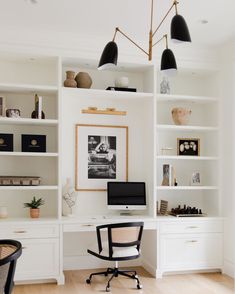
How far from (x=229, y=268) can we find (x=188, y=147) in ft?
5.47

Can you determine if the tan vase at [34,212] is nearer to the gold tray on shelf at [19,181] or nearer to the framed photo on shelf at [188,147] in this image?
the gold tray on shelf at [19,181]

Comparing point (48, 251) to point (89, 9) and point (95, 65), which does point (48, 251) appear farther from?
point (89, 9)

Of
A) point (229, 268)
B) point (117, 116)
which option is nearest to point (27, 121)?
point (117, 116)

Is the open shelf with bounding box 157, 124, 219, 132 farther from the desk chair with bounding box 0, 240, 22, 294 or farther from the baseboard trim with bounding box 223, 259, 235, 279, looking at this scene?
the desk chair with bounding box 0, 240, 22, 294

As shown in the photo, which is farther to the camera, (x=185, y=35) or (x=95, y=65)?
(x=95, y=65)

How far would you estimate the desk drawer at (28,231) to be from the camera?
4414mm

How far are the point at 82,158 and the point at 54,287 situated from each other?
5.42ft

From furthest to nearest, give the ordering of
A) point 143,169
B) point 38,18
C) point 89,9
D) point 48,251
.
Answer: point 143,169 < point 48,251 < point 38,18 < point 89,9

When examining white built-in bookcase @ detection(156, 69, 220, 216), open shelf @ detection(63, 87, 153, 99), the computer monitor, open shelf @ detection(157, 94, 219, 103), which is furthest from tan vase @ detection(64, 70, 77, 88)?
the computer monitor

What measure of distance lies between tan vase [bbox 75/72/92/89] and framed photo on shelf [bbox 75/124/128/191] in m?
0.56

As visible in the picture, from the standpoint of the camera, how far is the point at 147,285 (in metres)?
4.56

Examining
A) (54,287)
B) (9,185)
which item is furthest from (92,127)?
(54,287)

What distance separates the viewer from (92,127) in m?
5.26

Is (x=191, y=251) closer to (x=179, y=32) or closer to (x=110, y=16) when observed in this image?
(x=110, y=16)
